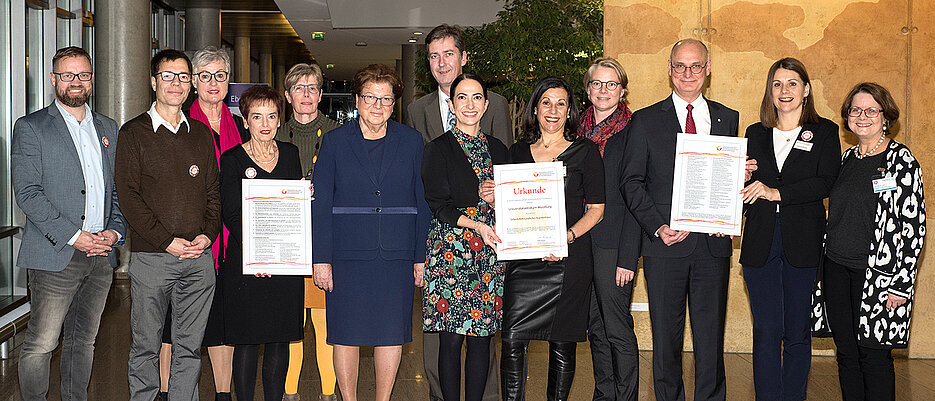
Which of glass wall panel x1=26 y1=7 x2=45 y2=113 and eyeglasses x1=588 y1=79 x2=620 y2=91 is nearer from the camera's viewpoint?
eyeglasses x1=588 y1=79 x2=620 y2=91

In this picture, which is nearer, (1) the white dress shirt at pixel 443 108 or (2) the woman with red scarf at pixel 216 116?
(2) the woman with red scarf at pixel 216 116

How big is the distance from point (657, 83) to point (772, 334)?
8.01 feet

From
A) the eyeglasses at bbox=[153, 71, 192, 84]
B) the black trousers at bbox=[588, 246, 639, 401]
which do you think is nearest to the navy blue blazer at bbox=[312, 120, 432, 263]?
the eyeglasses at bbox=[153, 71, 192, 84]

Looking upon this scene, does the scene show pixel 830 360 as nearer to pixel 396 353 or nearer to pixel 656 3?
pixel 656 3

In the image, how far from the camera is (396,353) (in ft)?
12.6

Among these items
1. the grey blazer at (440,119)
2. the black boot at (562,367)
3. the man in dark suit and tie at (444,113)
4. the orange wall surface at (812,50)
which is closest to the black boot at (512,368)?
the black boot at (562,367)

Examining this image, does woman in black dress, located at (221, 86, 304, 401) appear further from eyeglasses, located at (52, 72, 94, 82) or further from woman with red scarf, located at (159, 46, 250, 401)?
eyeglasses, located at (52, 72, 94, 82)

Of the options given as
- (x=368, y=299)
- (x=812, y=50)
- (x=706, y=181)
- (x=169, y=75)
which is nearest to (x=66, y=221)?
(x=169, y=75)

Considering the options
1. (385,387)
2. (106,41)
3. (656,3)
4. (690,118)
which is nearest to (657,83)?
(656,3)

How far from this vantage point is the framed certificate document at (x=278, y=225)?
370cm

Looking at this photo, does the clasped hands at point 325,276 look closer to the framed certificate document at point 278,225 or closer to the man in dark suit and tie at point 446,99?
the framed certificate document at point 278,225

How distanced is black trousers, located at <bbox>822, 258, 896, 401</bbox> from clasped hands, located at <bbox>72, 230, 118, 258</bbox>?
11.4ft

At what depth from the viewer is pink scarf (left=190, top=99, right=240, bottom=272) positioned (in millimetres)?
3859

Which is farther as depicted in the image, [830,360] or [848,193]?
[830,360]
